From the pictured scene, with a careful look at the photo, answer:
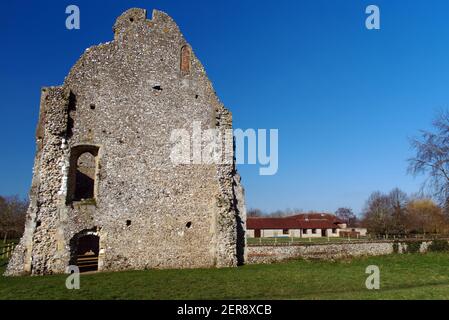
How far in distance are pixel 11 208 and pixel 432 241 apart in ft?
146

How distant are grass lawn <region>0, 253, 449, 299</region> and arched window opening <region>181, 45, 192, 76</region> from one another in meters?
9.61

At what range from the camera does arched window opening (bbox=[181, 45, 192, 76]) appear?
19.1m

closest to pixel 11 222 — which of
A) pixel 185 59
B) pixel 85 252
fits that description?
pixel 85 252

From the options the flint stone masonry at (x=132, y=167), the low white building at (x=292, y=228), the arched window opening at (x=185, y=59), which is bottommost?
the low white building at (x=292, y=228)

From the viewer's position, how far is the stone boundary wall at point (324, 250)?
21914mm

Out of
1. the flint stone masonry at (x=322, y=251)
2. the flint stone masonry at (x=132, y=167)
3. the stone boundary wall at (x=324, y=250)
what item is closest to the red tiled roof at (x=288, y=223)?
the stone boundary wall at (x=324, y=250)

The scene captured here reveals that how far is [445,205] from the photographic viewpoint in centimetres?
2878

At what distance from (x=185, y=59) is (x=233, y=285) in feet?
37.6

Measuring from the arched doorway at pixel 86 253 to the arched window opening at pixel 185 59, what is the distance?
29.3 feet

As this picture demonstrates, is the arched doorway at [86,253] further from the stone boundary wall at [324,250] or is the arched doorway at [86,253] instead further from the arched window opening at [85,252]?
the stone boundary wall at [324,250]

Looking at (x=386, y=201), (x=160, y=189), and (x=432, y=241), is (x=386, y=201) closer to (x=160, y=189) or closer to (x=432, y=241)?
(x=432, y=241)

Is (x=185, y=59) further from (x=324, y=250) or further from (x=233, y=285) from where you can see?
(x=324, y=250)

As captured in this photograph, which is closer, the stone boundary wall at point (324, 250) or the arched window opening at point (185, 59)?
the arched window opening at point (185, 59)
